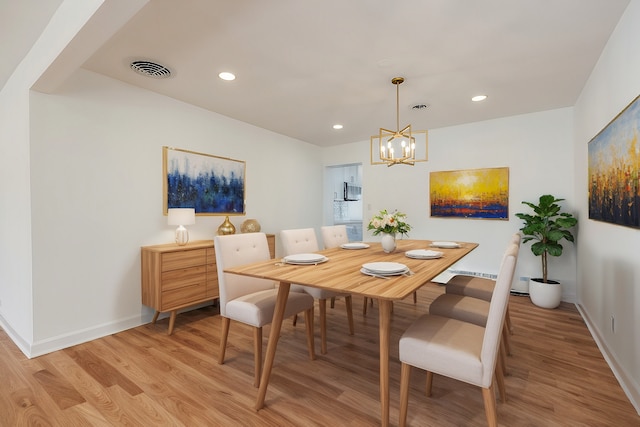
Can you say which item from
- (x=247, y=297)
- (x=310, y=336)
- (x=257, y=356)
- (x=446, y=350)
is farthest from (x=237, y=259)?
(x=446, y=350)

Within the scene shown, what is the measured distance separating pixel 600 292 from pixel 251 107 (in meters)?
3.91

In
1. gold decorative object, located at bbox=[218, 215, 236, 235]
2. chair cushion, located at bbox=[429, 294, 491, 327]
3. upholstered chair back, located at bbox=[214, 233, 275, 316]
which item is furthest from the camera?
gold decorative object, located at bbox=[218, 215, 236, 235]

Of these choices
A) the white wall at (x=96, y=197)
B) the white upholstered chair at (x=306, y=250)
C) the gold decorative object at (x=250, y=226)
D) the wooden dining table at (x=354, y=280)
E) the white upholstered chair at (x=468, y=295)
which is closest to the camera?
the wooden dining table at (x=354, y=280)

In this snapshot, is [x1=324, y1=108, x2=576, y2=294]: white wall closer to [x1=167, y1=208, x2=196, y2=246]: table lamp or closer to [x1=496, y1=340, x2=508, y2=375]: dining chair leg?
[x1=496, y1=340, x2=508, y2=375]: dining chair leg

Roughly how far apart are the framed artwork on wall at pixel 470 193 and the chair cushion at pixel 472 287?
79.1 inches

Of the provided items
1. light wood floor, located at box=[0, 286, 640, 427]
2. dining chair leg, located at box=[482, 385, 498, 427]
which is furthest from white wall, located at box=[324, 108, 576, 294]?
dining chair leg, located at box=[482, 385, 498, 427]

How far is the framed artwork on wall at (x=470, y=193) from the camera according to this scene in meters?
4.11

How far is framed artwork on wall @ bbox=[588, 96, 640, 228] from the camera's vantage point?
1767 mm

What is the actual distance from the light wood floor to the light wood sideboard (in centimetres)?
32

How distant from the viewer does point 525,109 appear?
3.73 m

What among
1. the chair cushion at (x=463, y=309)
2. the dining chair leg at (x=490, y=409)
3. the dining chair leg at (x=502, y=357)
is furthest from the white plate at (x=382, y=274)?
the dining chair leg at (x=502, y=357)

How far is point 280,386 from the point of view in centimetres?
195

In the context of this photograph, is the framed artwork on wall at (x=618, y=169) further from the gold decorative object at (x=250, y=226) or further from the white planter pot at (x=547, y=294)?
the gold decorative object at (x=250, y=226)

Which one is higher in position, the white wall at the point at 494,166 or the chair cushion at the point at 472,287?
the white wall at the point at 494,166
